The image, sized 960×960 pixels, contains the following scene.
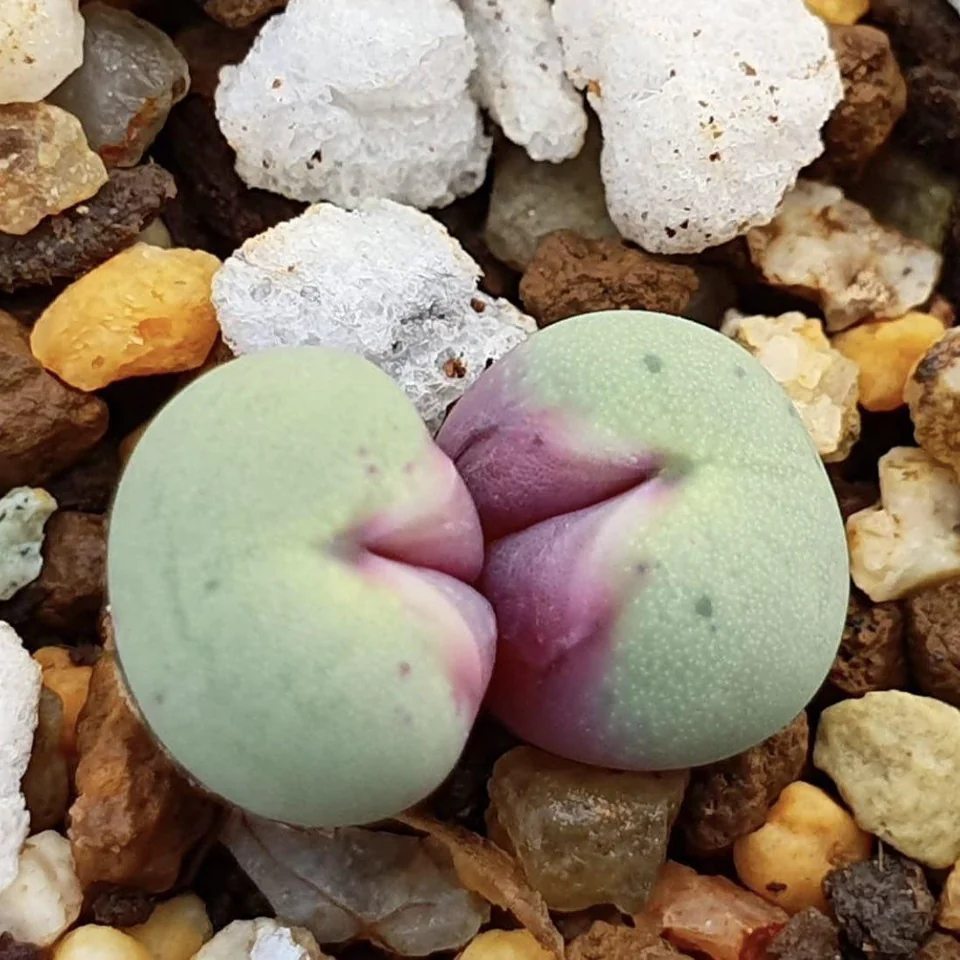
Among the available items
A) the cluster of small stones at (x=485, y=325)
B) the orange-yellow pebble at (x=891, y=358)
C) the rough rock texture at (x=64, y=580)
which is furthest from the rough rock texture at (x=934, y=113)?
the rough rock texture at (x=64, y=580)

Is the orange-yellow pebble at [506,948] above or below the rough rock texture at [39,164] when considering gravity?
below

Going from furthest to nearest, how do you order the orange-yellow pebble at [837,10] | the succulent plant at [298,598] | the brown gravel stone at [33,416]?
1. the orange-yellow pebble at [837,10]
2. the brown gravel stone at [33,416]
3. the succulent plant at [298,598]

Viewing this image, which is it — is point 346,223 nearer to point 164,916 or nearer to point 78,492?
point 78,492

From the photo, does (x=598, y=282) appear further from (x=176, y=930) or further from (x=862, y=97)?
(x=176, y=930)

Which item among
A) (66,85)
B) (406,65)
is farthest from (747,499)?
(66,85)

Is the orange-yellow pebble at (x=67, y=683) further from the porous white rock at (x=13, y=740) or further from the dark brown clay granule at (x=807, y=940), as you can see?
the dark brown clay granule at (x=807, y=940)

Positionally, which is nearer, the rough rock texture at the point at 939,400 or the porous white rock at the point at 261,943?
the porous white rock at the point at 261,943
